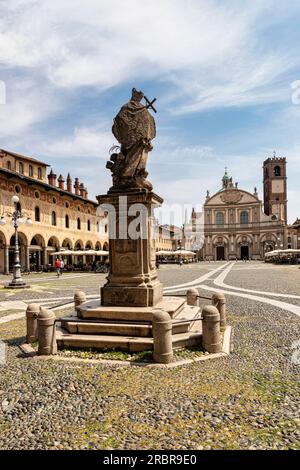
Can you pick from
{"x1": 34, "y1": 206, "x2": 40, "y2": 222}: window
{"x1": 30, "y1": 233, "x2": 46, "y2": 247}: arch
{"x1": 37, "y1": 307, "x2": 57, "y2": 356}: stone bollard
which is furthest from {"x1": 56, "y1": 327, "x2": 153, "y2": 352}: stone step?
{"x1": 30, "y1": 233, "x2": 46, "y2": 247}: arch

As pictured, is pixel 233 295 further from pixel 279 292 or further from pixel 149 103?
pixel 149 103

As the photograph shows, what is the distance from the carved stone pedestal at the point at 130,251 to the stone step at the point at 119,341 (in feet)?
3.66

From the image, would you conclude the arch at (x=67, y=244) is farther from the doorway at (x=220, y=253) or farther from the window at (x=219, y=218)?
the window at (x=219, y=218)

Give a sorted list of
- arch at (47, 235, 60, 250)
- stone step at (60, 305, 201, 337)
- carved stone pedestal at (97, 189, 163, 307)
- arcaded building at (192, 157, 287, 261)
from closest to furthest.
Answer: stone step at (60, 305, 201, 337) < carved stone pedestal at (97, 189, 163, 307) < arch at (47, 235, 60, 250) < arcaded building at (192, 157, 287, 261)

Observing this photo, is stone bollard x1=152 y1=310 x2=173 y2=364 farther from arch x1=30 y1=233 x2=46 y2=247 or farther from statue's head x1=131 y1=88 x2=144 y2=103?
arch x1=30 y1=233 x2=46 y2=247

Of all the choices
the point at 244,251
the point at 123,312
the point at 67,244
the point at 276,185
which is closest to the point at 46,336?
the point at 123,312

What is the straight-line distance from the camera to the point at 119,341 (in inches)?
238

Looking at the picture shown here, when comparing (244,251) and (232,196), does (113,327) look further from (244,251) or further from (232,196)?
(232,196)

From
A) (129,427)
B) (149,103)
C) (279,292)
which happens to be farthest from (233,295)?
(129,427)

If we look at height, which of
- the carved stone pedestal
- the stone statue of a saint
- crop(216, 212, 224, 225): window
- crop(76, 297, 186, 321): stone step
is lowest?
crop(76, 297, 186, 321): stone step

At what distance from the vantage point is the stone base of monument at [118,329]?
6.10m

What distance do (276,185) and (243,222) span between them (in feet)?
46.9

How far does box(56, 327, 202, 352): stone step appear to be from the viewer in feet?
19.5

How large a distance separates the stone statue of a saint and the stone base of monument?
289 centimetres
